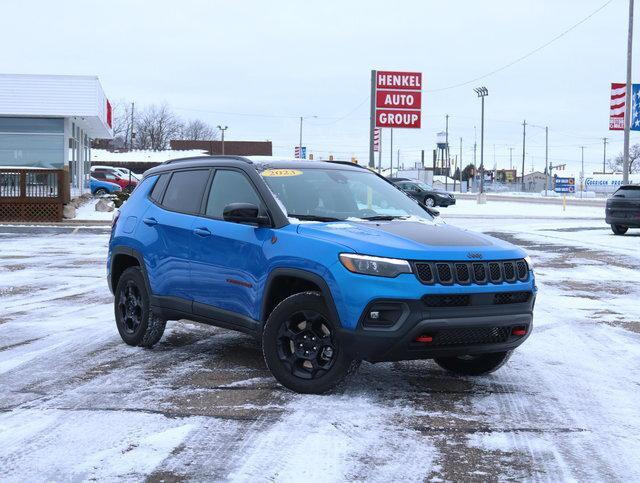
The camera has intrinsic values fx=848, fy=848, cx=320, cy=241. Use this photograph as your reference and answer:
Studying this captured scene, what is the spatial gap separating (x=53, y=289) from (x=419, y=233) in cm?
790

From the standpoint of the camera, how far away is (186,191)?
750 cm

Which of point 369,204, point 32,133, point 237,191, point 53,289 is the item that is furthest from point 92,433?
point 32,133

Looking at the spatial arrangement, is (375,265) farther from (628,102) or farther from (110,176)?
(110,176)

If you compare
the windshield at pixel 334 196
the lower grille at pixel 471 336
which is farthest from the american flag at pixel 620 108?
the lower grille at pixel 471 336

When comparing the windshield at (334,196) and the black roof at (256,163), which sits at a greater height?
the black roof at (256,163)

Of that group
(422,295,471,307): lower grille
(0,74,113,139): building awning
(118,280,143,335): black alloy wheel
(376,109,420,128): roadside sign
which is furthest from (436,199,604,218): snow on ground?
(422,295,471,307): lower grille

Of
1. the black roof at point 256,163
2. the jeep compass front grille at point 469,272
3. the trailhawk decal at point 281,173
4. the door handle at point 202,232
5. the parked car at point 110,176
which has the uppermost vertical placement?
the parked car at point 110,176

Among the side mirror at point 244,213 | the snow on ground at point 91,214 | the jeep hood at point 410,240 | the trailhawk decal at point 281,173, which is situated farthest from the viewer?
the snow on ground at point 91,214

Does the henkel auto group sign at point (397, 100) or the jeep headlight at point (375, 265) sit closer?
the jeep headlight at point (375, 265)

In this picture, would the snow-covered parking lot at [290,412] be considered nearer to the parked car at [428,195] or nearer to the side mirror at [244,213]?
the side mirror at [244,213]

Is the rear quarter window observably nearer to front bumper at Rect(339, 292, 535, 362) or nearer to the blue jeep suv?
the blue jeep suv

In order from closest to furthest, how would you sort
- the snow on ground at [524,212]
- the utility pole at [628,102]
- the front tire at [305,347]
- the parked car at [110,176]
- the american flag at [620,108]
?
the front tire at [305,347], the utility pole at [628,102], the american flag at [620,108], the snow on ground at [524,212], the parked car at [110,176]

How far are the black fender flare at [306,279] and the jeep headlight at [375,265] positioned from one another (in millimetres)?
229

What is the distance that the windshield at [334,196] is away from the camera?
657 cm
